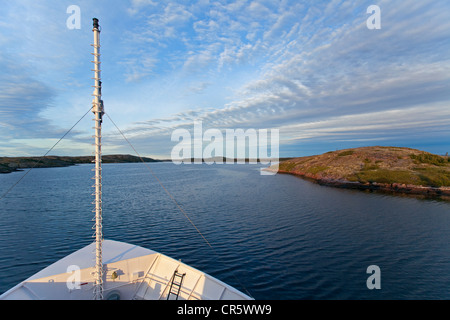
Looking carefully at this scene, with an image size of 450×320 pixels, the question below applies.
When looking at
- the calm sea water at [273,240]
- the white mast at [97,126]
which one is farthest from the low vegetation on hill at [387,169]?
the white mast at [97,126]

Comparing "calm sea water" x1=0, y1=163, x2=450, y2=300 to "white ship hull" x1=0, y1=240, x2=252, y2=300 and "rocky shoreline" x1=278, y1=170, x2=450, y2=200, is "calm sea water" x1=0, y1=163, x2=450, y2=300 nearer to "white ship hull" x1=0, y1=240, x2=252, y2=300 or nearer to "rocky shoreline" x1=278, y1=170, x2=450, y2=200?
"white ship hull" x1=0, y1=240, x2=252, y2=300

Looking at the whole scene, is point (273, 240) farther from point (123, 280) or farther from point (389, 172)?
point (389, 172)

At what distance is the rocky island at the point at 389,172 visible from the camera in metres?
71.4

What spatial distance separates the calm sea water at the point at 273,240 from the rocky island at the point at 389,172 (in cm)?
2035

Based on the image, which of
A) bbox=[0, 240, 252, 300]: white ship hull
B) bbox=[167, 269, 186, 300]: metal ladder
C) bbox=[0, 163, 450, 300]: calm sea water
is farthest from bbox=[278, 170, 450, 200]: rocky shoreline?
bbox=[167, 269, 186, 300]: metal ladder

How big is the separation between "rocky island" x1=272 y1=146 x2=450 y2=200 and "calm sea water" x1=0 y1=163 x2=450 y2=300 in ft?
66.8

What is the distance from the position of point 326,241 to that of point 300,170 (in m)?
110

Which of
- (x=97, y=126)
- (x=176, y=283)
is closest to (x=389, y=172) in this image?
(x=176, y=283)

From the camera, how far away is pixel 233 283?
65.2 ft

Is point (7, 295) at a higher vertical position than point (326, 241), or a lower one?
higher
